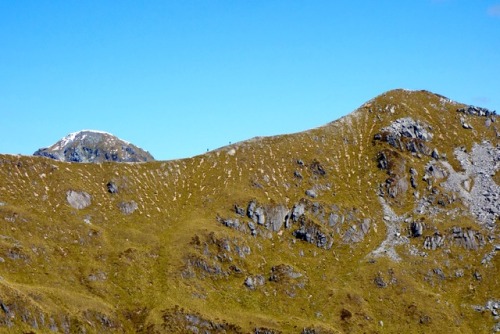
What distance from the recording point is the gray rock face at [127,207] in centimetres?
19600

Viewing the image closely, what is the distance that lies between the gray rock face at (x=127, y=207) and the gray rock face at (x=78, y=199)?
36.3 feet

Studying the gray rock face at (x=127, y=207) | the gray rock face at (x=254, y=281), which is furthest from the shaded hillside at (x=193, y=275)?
the gray rock face at (x=254, y=281)

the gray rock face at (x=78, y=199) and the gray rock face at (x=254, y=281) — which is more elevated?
the gray rock face at (x=78, y=199)

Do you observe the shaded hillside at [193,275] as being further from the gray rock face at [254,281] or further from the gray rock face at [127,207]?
the gray rock face at [254,281]

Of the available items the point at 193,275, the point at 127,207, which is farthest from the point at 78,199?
the point at 193,275

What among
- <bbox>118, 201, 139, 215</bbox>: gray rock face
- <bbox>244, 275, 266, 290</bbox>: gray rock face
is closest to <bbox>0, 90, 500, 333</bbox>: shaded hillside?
<bbox>118, 201, 139, 215</bbox>: gray rock face

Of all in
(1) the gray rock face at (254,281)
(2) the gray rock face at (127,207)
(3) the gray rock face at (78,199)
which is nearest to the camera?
(1) the gray rock face at (254,281)

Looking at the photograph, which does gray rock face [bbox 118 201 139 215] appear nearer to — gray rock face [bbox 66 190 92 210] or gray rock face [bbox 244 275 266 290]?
gray rock face [bbox 66 190 92 210]

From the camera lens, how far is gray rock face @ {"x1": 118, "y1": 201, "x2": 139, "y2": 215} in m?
196

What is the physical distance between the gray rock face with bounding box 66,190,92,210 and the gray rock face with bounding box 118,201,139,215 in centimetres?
1106

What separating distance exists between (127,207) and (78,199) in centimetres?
1706

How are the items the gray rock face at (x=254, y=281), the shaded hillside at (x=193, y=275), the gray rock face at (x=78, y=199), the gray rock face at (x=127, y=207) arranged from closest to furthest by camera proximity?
the shaded hillside at (x=193, y=275) < the gray rock face at (x=254, y=281) < the gray rock face at (x=78, y=199) < the gray rock face at (x=127, y=207)

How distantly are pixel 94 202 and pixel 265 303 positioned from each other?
227ft

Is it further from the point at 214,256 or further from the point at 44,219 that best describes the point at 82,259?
the point at 214,256
